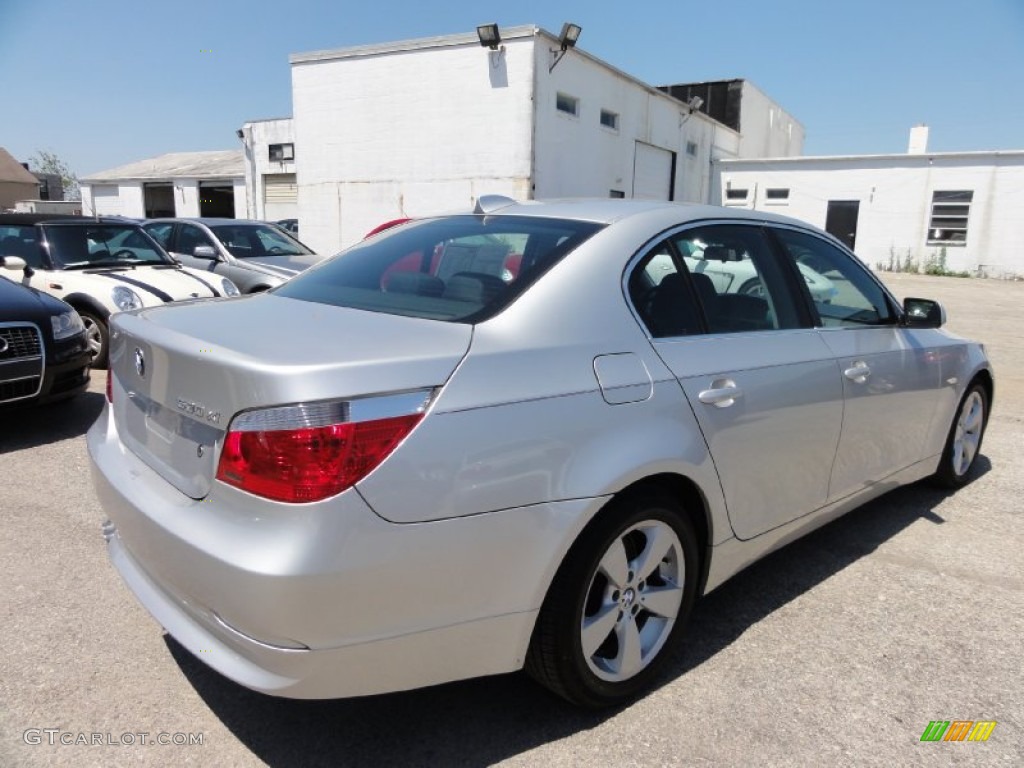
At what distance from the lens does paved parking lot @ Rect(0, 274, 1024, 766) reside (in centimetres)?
221

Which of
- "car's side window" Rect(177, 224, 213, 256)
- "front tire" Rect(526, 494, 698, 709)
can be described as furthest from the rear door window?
"car's side window" Rect(177, 224, 213, 256)

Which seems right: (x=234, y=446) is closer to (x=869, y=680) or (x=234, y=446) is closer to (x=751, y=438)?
(x=751, y=438)

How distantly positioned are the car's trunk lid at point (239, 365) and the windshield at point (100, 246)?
608cm

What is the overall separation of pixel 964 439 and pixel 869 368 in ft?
5.87

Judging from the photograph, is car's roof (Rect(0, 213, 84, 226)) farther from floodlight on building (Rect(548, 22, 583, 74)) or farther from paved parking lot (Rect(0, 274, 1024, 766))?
floodlight on building (Rect(548, 22, 583, 74))

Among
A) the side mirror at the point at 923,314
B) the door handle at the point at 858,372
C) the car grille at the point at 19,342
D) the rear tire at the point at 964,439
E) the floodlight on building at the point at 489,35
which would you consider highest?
the floodlight on building at the point at 489,35

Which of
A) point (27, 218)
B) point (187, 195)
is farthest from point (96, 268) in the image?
point (187, 195)

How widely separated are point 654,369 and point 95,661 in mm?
2208

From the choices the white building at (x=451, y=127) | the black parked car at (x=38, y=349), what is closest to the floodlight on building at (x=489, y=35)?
the white building at (x=451, y=127)

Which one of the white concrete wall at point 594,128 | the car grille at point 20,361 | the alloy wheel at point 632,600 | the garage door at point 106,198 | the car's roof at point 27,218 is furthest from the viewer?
the garage door at point 106,198

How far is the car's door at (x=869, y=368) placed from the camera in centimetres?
319

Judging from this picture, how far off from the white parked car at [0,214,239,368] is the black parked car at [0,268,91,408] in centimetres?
156

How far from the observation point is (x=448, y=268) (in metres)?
2.63

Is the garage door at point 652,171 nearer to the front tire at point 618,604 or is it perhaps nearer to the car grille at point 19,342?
the car grille at point 19,342
